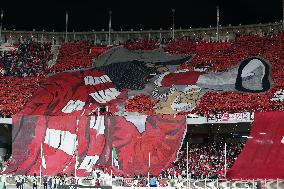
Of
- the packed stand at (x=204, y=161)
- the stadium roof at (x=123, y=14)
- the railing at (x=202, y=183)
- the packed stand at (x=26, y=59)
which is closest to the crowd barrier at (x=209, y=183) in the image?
the railing at (x=202, y=183)

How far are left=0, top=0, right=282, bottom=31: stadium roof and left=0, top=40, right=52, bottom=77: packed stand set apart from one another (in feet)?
12.5

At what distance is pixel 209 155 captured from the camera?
5019 cm

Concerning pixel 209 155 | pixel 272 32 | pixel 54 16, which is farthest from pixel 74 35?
pixel 209 155

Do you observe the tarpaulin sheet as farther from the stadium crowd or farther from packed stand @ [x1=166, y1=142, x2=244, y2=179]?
the stadium crowd

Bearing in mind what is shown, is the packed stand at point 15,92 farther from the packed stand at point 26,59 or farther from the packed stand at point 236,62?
the packed stand at point 236,62

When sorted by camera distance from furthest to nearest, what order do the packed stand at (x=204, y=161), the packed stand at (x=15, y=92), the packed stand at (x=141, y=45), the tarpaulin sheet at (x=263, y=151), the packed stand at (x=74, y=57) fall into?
1. the packed stand at (x=141, y=45)
2. the packed stand at (x=74, y=57)
3. the packed stand at (x=15, y=92)
4. the packed stand at (x=204, y=161)
5. the tarpaulin sheet at (x=263, y=151)

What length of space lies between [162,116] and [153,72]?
1148 cm

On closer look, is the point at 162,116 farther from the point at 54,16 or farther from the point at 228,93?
the point at 54,16

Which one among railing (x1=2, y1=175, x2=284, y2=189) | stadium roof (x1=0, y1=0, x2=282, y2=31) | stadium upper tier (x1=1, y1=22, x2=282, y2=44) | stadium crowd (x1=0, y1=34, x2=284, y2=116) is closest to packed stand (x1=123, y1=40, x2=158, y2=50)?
stadium crowd (x1=0, y1=34, x2=284, y2=116)

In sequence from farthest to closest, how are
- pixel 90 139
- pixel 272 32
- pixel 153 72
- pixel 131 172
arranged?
pixel 272 32
pixel 153 72
pixel 90 139
pixel 131 172

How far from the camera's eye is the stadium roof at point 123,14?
234 ft

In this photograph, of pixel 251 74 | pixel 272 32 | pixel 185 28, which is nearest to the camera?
pixel 251 74

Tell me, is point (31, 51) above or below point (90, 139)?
above

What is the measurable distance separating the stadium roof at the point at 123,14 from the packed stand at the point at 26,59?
380 centimetres
